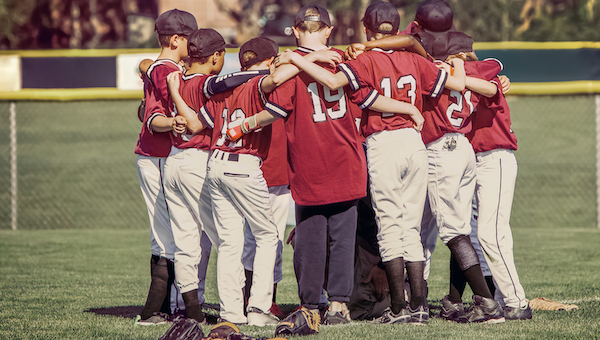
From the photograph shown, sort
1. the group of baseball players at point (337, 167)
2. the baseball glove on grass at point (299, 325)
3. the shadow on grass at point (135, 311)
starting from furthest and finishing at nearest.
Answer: the shadow on grass at point (135, 311) → the group of baseball players at point (337, 167) → the baseball glove on grass at point (299, 325)

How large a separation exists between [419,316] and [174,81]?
208cm

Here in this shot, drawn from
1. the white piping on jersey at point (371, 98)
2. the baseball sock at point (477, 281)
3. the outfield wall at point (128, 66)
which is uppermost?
the outfield wall at point (128, 66)

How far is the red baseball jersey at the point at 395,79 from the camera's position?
412 centimetres

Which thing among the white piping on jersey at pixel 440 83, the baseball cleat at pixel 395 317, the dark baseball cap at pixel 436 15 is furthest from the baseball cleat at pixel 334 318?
the dark baseball cap at pixel 436 15

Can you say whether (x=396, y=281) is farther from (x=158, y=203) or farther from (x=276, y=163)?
(x=158, y=203)

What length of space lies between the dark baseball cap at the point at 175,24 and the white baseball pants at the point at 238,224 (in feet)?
3.25

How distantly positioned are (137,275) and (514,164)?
11.9ft

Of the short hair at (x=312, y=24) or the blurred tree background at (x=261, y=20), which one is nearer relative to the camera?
the short hair at (x=312, y=24)

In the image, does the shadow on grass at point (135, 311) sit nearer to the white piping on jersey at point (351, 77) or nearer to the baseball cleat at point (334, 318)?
the baseball cleat at point (334, 318)

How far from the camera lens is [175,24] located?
4578mm

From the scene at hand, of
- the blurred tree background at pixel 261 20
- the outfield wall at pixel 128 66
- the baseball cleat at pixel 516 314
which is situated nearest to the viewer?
the baseball cleat at pixel 516 314

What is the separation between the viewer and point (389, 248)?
414cm

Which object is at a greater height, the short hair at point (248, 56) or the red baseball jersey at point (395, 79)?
the short hair at point (248, 56)

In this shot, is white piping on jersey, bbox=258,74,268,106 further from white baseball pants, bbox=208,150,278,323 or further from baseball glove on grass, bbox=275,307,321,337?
baseball glove on grass, bbox=275,307,321,337
